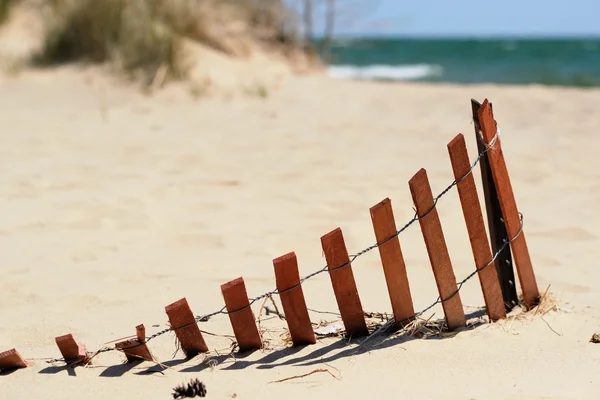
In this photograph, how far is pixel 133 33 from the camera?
952 cm

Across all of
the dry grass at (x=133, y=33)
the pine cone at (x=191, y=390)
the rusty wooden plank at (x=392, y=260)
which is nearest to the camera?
the pine cone at (x=191, y=390)

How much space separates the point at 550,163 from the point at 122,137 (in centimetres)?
384

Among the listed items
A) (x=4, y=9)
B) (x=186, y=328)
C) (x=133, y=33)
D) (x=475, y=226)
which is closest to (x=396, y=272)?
(x=475, y=226)

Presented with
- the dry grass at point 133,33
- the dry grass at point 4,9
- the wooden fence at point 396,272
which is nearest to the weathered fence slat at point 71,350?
the wooden fence at point 396,272

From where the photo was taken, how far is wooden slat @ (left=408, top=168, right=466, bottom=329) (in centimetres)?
273

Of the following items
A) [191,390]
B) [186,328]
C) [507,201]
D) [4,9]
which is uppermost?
[4,9]

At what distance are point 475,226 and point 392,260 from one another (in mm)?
344

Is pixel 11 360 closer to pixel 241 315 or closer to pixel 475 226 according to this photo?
pixel 241 315

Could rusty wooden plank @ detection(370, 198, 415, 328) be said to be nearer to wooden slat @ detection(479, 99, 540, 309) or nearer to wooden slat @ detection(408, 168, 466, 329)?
wooden slat @ detection(408, 168, 466, 329)

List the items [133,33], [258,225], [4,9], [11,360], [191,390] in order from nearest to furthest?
1. [191,390]
2. [11,360]
3. [258,225]
4. [133,33]
5. [4,9]

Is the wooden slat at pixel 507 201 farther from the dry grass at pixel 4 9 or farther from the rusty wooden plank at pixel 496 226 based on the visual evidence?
the dry grass at pixel 4 9

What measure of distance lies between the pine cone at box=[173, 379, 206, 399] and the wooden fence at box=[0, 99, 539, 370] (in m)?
0.31

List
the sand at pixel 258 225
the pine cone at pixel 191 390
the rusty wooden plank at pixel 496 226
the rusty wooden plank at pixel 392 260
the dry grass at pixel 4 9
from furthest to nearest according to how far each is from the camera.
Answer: the dry grass at pixel 4 9, the rusty wooden plank at pixel 496 226, the rusty wooden plank at pixel 392 260, the sand at pixel 258 225, the pine cone at pixel 191 390

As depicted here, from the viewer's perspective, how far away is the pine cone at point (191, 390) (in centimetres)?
246
